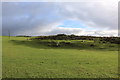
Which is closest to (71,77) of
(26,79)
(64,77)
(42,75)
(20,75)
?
(64,77)

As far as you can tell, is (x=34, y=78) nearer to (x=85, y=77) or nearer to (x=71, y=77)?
(x=71, y=77)

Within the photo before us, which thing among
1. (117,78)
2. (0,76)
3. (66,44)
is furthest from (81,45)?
(0,76)

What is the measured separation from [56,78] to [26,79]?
189 centimetres

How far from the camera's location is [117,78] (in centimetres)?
778

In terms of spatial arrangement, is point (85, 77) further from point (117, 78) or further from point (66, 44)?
point (66, 44)

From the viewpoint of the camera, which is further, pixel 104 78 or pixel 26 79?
pixel 104 78

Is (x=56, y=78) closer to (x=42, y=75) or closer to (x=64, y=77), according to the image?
(x=64, y=77)

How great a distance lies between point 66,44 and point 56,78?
28053 mm

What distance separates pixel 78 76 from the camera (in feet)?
25.9

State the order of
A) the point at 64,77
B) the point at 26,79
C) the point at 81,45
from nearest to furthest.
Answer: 1. the point at 26,79
2. the point at 64,77
3. the point at 81,45

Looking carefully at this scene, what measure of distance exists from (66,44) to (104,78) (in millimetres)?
27722

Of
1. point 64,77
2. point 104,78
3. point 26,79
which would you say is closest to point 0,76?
point 26,79

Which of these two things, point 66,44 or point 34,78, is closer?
point 34,78

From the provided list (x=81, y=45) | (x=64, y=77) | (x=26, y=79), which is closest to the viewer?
(x=26, y=79)
